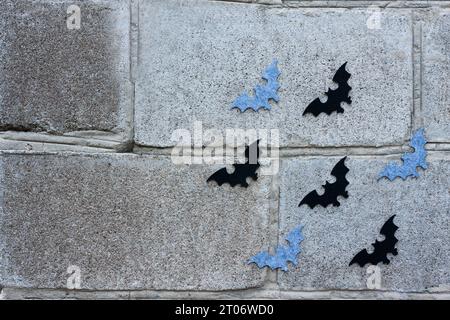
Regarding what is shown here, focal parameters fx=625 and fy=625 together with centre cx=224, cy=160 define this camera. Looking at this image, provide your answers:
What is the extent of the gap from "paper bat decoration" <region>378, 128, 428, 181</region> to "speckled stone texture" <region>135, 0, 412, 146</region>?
0.03 m

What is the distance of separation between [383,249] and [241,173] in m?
0.41

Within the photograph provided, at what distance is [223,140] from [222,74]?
0.55ft

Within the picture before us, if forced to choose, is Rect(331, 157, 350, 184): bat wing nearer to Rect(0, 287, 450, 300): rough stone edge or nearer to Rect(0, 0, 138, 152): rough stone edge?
Rect(0, 287, 450, 300): rough stone edge

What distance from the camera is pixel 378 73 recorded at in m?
1.61

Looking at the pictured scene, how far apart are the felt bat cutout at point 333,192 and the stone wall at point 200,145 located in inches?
0.7

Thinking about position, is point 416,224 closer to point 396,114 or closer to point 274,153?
point 396,114

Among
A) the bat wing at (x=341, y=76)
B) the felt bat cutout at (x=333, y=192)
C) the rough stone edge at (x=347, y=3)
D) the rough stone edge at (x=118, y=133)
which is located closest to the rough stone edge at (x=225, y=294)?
the felt bat cutout at (x=333, y=192)

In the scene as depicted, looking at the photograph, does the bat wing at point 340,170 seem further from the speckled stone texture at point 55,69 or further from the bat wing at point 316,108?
the speckled stone texture at point 55,69

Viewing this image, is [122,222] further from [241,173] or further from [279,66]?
[279,66]

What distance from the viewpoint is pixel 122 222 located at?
1594 millimetres

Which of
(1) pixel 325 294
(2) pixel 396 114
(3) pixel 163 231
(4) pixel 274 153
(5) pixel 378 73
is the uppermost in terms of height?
(5) pixel 378 73

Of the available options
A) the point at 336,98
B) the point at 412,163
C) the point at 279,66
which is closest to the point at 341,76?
the point at 336,98

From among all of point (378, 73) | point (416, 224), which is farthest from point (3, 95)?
point (416, 224)

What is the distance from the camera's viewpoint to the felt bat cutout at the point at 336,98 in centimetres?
160
